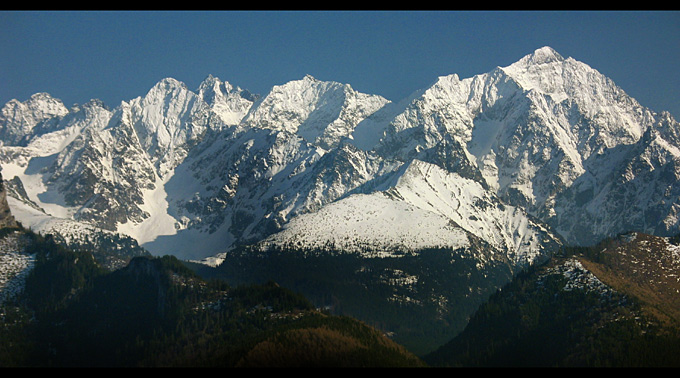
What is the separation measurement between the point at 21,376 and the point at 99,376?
100 ft

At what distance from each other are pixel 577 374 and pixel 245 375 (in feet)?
225

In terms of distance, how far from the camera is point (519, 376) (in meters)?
191

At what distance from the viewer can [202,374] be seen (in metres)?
182

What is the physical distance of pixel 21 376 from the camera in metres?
192
